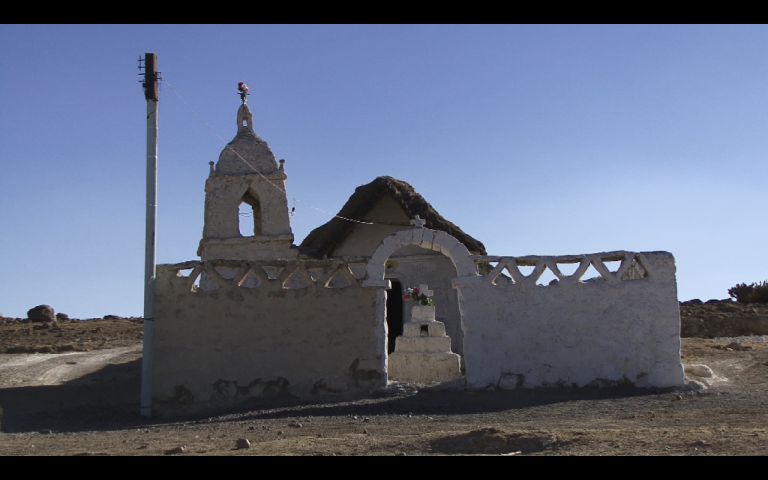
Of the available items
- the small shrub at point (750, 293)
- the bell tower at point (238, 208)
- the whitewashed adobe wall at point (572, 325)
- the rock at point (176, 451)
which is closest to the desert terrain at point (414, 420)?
the rock at point (176, 451)

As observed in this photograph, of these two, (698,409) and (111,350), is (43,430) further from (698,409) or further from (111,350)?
(111,350)

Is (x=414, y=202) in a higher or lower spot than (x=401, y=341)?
higher

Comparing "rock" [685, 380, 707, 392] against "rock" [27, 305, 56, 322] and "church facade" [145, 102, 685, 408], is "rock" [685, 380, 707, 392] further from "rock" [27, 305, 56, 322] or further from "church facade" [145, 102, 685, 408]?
"rock" [27, 305, 56, 322]

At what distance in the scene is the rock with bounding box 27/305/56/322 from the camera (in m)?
32.5

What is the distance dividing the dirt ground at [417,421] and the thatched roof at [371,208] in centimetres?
587

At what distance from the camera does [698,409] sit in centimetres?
1035

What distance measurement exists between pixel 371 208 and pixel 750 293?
64.5ft

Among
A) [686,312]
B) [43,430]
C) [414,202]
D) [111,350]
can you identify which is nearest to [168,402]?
[43,430]

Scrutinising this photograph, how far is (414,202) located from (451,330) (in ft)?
11.1

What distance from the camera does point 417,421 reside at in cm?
1030

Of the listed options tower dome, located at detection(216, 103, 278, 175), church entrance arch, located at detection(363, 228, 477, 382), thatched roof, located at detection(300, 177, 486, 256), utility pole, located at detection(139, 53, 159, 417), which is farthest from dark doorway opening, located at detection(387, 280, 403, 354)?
utility pole, located at detection(139, 53, 159, 417)

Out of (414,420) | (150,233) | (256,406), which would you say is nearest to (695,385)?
(414,420)

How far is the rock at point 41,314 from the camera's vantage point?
32469mm

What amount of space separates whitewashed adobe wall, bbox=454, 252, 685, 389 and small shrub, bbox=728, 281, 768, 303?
2091 cm
